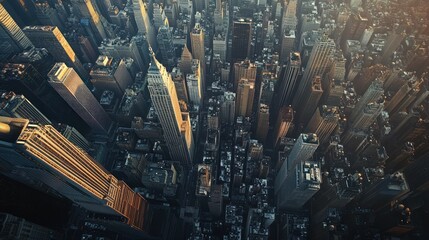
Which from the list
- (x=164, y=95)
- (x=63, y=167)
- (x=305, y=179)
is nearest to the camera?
(x=63, y=167)

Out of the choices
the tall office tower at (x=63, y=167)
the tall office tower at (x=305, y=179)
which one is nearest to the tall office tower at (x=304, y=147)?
the tall office tower at (x=305, y=179)

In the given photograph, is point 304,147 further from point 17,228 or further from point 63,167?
point 17,228

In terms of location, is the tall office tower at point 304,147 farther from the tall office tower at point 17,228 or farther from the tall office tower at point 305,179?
the tall office tower at point 17,228

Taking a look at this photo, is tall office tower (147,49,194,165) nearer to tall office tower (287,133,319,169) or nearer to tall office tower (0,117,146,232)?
tall office tower (0,117,146,232)

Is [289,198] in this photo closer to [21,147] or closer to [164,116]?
[164,116]

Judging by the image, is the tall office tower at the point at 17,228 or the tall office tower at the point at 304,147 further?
the tall office tower at the point at 304,147

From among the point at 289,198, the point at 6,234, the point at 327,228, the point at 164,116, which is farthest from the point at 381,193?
the point at 6,234

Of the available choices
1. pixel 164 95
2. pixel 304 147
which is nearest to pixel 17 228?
pixel 164 95

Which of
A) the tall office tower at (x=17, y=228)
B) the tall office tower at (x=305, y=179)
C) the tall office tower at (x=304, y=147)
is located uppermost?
the tall office tower at (x=304, y=147)
